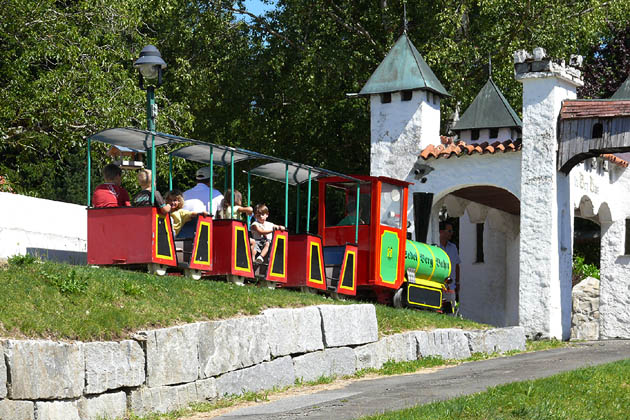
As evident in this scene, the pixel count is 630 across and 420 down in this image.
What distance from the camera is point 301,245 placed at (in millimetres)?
17125

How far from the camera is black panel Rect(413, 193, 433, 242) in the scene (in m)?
22.7

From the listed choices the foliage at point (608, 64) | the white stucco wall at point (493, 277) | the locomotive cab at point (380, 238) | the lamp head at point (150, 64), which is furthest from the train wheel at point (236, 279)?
the foliage at point (608, 64)

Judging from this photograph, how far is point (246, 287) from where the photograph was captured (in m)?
15.1

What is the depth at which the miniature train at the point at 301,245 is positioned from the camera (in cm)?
1450

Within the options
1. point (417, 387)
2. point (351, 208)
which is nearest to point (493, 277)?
point (351, 208)

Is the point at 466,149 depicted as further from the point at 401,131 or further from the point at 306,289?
the point at 306,289

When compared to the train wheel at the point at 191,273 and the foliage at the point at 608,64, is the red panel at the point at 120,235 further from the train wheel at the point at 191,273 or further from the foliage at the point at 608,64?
the foliage at the point at 608,64

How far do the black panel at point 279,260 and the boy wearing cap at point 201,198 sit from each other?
42.7 inches

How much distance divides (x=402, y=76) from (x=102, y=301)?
13.3m

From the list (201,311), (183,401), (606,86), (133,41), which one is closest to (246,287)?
(201,311)

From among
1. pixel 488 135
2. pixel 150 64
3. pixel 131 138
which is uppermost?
pixel 150 64

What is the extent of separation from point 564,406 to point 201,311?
4.30m

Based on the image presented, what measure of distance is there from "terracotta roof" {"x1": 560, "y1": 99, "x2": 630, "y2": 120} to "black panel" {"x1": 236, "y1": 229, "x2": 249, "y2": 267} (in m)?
8.94

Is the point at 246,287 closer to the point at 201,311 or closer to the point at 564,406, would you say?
the point at 201,311
